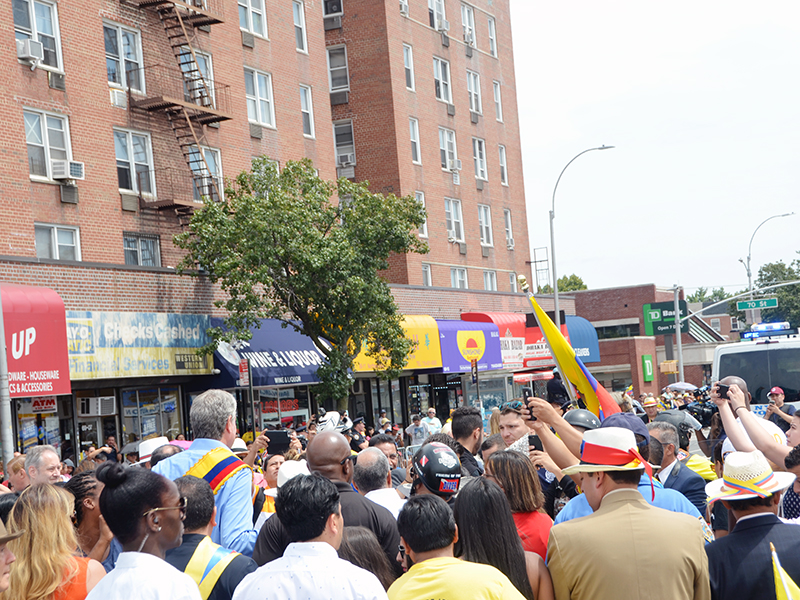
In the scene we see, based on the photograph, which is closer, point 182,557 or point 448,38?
point 182,557

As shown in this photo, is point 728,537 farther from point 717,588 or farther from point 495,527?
point 495,527

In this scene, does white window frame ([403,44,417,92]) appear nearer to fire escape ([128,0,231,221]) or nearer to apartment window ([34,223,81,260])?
fire escape ([128,0,231,221])

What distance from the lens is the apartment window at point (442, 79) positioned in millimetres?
39281

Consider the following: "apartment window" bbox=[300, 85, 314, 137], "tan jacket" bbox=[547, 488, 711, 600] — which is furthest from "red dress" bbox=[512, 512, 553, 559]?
"apartment window" bbox=[300, 85, 314, 137]

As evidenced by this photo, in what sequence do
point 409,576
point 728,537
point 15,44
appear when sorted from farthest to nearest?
point 15,44, point 728,537, point 409,576

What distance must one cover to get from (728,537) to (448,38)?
38.5m

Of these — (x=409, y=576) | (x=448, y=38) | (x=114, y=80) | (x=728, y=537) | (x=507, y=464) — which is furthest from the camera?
(x=448, y=38)

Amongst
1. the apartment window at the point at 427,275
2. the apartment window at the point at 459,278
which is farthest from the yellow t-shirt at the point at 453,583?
the apartment window at the point at 459,278

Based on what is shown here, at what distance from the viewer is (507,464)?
16.1 feet

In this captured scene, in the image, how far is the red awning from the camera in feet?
56.8

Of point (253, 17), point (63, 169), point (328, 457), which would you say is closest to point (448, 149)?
point (253, 17)

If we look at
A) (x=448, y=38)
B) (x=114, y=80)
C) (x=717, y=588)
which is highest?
(x=448, y=38)

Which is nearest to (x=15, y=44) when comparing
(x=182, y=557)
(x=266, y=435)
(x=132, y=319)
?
(x=132, y=319)

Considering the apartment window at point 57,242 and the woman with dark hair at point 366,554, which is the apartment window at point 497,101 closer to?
the apartment window at point 57,242
